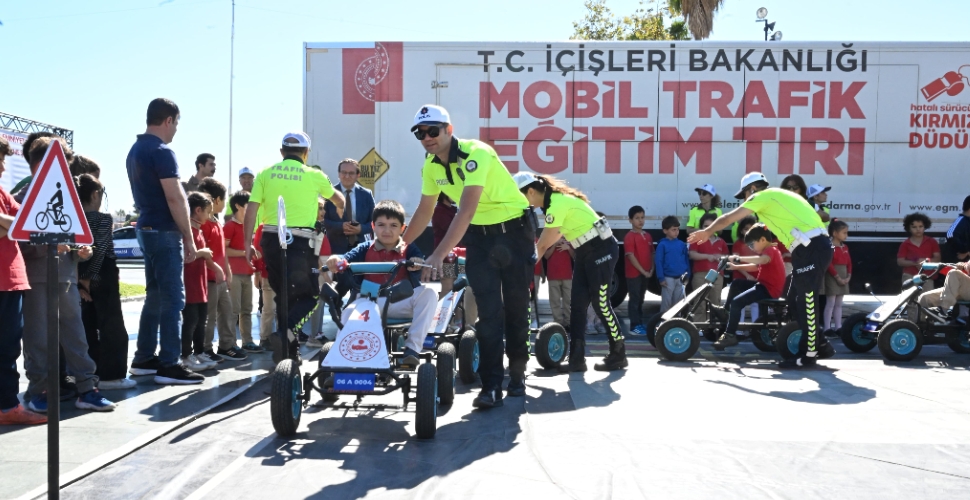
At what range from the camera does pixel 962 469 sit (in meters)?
4.50

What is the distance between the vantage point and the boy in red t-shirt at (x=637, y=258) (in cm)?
1112

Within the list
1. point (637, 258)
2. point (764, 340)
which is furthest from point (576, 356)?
point (637, 258)

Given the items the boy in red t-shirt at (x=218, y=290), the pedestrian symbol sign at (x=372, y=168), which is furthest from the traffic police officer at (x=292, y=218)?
the pedestrian symbol sign at (x=372, y=168)

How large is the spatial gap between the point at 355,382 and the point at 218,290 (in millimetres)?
3689

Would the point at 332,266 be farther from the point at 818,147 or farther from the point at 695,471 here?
the point at 818,147

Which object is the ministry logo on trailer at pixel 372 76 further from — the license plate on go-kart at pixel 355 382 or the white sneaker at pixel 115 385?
the license plate on go-kart at pixel 355 382

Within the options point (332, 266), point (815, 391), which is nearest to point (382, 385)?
point (332, 266)

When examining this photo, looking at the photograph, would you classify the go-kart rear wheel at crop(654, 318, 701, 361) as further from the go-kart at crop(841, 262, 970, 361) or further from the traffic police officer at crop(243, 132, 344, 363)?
the traffic police officer at crop(243, 132, 344, 363)

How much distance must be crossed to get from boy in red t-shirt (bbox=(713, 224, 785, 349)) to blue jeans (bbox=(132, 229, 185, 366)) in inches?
205

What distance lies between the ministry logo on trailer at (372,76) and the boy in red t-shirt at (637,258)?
12.1 feet

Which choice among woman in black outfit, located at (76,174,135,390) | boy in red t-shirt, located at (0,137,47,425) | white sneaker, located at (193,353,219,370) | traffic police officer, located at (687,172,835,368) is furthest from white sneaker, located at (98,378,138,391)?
traffic police officer, located at (687,172,835,368)

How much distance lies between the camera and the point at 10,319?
5211 millimetres

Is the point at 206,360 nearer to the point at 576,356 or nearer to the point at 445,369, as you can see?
the point at 445,369

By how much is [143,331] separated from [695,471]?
15.0 feet
